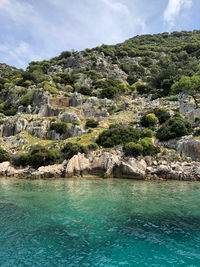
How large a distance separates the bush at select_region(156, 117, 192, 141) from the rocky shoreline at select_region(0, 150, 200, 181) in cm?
673

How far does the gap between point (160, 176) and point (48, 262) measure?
76.5 ft

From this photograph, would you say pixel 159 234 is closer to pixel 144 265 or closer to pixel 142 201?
Result: pixel 144 265

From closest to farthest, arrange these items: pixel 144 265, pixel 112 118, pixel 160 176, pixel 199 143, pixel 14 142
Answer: pixel 144 265
pixel 160 176
pixel 199 143
pixel 14 142
pixel 112 118

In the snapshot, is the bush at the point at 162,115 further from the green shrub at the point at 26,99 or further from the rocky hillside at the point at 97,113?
the green shrub at the point at 26,99

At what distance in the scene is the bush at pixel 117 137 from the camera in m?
34.8

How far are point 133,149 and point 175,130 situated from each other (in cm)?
962

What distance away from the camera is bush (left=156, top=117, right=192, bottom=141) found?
33656 millimetres

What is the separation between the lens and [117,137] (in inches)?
1398

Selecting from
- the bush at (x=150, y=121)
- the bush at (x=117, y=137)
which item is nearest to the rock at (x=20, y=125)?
the bush at (x=117, y=137)

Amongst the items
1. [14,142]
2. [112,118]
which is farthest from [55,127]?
[112,118]

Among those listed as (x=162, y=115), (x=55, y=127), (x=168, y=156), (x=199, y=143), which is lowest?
(x=168, y=156)

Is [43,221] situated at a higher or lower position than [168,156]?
lower

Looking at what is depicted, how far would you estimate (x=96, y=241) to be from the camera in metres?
8.54

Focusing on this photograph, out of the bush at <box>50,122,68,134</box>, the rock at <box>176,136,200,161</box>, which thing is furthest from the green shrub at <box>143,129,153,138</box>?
the bush at <box>50,122,68,134</box>
